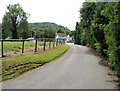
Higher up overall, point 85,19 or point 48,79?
point 85,19

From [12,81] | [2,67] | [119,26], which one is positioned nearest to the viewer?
[12,81]

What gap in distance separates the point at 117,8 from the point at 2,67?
5859 mm

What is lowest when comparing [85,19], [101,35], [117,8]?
[101,35]

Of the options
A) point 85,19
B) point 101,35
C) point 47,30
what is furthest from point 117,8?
point 47,30

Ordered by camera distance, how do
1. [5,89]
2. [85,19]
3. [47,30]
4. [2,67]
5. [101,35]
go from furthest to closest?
[47,30]
[85,19]
[101,35]
[2,67]
[5,89]

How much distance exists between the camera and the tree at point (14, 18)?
66.6 m

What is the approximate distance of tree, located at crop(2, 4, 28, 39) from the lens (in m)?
66.6

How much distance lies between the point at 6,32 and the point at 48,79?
6088 centimetres

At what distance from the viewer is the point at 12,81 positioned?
6656mm

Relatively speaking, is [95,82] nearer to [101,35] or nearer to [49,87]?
[49,87]

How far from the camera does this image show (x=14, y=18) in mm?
70062

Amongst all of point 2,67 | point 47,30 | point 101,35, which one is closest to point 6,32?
point 47,30

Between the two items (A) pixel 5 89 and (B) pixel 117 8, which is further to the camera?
(B) pixel 117 8

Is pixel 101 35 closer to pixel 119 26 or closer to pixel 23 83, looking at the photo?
pixel 119 26
